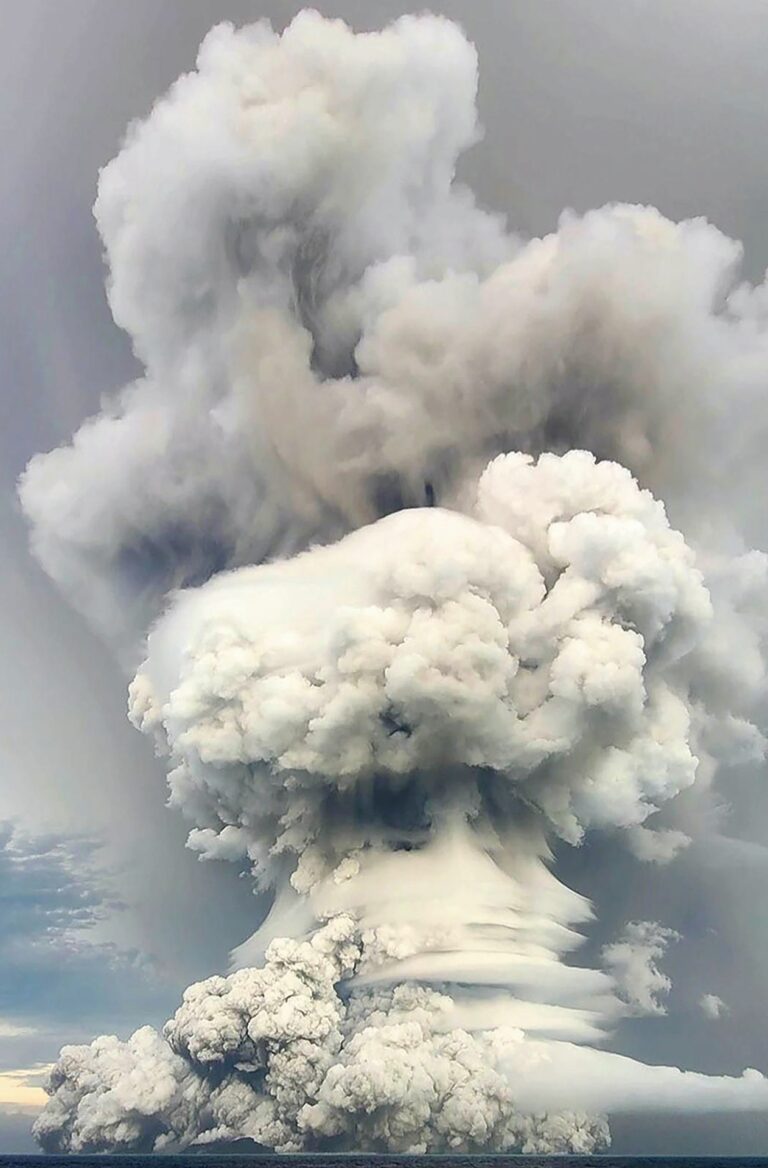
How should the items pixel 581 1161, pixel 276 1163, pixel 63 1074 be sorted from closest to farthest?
1. pixel 63 1074
2. pixel 276 1163
3. pixel 581 1161

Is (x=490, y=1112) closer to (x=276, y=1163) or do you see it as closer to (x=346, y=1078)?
(x=346, y=1078)

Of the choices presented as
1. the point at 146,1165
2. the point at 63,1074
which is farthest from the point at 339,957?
the point at 146,1165

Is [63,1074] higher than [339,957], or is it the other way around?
[339,957]

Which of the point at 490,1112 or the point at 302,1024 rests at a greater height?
the point at 302,1024

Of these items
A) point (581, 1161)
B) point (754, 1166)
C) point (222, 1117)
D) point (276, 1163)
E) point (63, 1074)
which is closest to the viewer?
point (222, 1117)

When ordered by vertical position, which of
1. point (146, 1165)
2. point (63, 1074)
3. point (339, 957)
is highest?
point (339, 957)

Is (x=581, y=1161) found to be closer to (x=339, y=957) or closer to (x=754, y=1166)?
(x=754, y=1166)

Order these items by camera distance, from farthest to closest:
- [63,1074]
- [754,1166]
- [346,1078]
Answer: [754,1166]
[63,1074]
[346,1078]

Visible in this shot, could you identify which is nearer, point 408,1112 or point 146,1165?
point 408,1112

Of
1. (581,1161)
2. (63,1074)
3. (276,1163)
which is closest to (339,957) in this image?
(63,1074)
